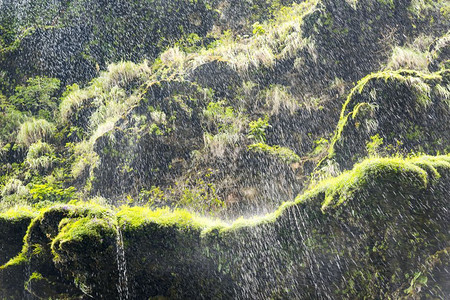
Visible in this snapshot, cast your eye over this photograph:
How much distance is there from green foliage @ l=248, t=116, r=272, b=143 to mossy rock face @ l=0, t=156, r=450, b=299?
3656 mm

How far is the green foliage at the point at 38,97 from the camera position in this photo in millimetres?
14391

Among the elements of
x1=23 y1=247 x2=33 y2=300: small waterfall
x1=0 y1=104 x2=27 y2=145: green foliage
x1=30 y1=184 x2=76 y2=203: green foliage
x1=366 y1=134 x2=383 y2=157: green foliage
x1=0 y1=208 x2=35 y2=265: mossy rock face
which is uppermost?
x1=0 y1=104 x2=27 y2=145: green foliage

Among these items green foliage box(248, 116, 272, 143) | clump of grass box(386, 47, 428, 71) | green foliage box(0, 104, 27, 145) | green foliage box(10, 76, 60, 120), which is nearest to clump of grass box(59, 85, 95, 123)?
green foliage box(10, 76, 60, 120)

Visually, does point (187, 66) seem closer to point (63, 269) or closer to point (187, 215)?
point (187, 215)

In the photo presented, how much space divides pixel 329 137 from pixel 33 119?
29.6ft

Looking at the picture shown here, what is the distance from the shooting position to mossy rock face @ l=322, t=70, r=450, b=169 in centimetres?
905

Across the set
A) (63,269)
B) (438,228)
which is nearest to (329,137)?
(438,228)

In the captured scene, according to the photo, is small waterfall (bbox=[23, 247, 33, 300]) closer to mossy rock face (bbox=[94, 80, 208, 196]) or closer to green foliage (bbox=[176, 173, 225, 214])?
mossy rock face (bbox=[94, 80, 208, 196])

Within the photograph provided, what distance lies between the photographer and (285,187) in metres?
9.95

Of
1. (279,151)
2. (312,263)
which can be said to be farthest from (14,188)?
(312,263)

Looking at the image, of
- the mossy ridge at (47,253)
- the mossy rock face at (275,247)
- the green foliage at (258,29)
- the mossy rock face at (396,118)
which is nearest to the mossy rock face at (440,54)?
the mossy rock face at (396,118)

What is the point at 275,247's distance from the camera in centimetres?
734

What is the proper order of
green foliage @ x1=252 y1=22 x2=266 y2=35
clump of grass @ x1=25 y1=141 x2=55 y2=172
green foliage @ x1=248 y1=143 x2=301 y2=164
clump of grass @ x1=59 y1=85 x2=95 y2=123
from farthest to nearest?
green foliage @ x1=252 y1=22 x2=266 y2=35 → clump of grass @ x1=59 y1=85 x2=95 y2=123 → clump of grass @ x1=25 y1=141 x2=55 y2=172 → green foliage @ x1=248 y1=143 x2=301 y2=164

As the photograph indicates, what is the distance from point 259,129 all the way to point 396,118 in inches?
135
